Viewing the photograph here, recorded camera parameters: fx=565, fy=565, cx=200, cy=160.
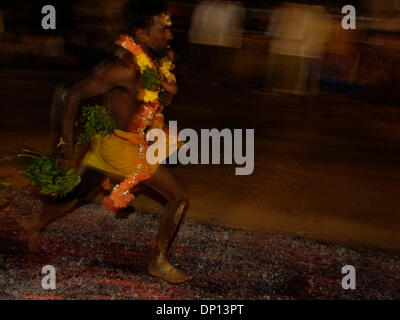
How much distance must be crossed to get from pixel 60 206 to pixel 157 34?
1.41 metres

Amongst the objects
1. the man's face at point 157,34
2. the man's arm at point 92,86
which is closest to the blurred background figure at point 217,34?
the man's face at point 157,34

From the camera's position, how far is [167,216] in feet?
13.0

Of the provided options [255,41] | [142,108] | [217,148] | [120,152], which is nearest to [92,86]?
[142,108]

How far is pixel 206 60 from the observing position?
1252cm

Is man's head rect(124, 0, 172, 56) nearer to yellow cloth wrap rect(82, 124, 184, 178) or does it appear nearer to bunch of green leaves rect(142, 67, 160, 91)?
bunch of green leaves rect(142, 67, 160, 91)

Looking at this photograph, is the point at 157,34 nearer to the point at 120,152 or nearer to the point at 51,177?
the point at 120,152

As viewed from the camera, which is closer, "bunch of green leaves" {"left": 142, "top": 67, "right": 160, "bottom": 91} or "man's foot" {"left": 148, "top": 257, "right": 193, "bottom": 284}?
"bunch of green leaves" {"left": 142, "top": 67, "right": 160, "bottom": 91}

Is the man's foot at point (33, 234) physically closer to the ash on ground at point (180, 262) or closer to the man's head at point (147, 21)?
the ash on ground at point (180, 262)

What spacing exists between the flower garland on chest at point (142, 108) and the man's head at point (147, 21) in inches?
2.6

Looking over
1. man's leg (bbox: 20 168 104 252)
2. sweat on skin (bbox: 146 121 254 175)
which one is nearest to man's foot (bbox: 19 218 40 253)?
man's leg (bbox: 20 168 104 252)

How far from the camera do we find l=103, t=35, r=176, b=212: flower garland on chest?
3.63 m

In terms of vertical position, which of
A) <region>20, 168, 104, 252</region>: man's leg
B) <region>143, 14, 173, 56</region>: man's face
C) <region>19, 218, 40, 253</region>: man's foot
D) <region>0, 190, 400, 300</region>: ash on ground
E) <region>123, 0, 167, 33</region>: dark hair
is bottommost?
<region>0, 190, 400, 300</region>: ash on ground

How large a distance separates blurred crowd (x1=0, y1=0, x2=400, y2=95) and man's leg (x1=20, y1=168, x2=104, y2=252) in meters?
7.20

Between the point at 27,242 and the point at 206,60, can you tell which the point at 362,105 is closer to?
the point at 206,60
